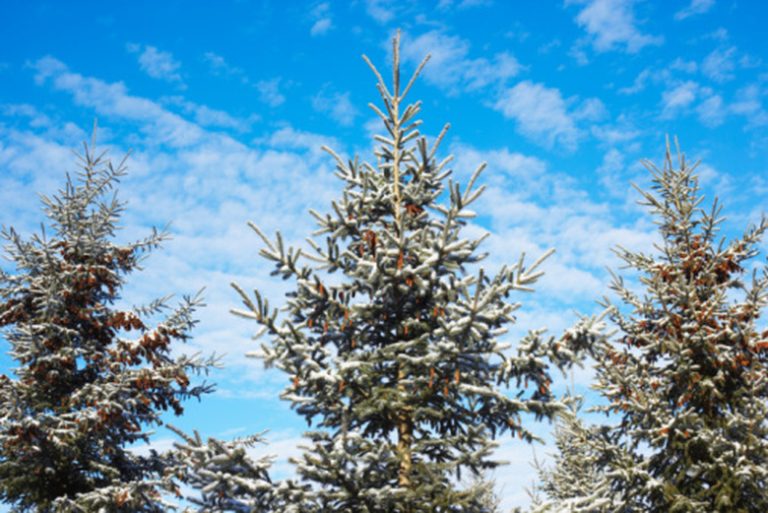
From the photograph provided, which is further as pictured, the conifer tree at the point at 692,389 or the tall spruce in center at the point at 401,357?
the conifer tree at the point at 692,389

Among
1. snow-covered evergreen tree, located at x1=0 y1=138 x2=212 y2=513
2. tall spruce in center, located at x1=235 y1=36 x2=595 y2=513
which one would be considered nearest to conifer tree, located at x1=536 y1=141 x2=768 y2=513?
tall spruce in center, located at x1=235 y1=36 x2=595 y2=513

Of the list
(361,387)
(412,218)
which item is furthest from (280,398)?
(412,218)

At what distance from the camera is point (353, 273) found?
8445mm

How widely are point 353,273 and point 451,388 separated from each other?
6.85ft

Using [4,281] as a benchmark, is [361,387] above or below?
below

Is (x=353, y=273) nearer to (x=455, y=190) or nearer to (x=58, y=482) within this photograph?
(x=455, y=190)

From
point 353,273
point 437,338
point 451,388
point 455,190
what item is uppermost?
point 455,190

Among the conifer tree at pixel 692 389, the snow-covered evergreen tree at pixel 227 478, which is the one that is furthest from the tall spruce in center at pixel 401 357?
the conifer tree at pixel 692 389

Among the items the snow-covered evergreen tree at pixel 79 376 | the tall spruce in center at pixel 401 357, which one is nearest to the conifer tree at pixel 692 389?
the tall spruce in center at pixel 401 357

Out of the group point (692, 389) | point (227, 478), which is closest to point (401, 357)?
point (227, 478)

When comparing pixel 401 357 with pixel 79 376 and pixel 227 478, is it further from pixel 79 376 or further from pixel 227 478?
pixel 79 376

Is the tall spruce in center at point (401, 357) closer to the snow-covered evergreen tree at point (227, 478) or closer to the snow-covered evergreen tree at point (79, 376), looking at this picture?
the snow-covered evergreen tree at point (227, 478)

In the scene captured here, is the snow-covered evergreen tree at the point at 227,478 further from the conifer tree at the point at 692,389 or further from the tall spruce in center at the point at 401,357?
the conifer tree at the point at 692,389

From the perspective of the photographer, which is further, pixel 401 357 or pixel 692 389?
pixel 692 389
